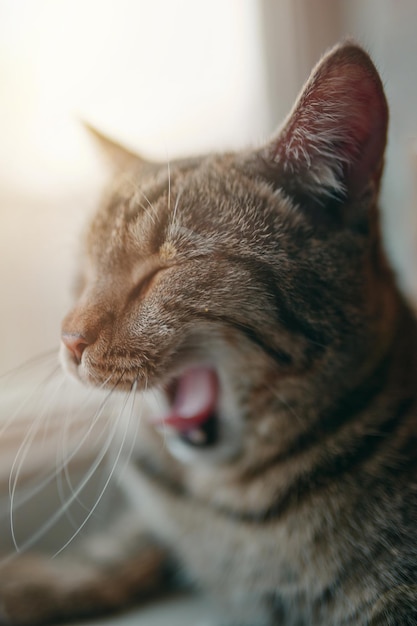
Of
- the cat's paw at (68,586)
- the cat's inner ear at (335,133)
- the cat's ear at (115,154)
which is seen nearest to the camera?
the cat's inner ear at (335,133)

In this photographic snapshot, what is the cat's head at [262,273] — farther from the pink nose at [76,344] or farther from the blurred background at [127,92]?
the blurred background at [127,92]

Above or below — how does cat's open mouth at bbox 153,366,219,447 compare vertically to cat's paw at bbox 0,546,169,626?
above

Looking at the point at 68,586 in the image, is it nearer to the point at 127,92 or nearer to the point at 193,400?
the point at 193,400

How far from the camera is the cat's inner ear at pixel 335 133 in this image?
23.4 inches

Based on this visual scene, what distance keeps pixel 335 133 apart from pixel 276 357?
25cm

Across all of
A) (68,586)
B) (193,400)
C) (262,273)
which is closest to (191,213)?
(262,273)

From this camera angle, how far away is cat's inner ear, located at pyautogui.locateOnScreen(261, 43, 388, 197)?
595 mm

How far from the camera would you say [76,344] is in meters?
0.66

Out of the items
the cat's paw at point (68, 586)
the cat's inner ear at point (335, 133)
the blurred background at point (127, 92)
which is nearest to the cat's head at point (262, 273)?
the cat's inner ear at point (335, 133)

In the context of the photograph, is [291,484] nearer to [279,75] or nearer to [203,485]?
[203,485]

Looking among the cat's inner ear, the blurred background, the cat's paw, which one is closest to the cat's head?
the cat's inner ear

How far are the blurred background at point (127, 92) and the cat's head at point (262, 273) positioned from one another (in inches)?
4.3

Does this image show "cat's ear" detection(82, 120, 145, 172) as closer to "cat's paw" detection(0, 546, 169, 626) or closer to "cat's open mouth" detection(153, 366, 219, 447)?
"cat's open mouth" detection(153, 366, 219, 447)

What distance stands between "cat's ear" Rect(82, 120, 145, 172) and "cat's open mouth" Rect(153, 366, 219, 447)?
0.31 m
